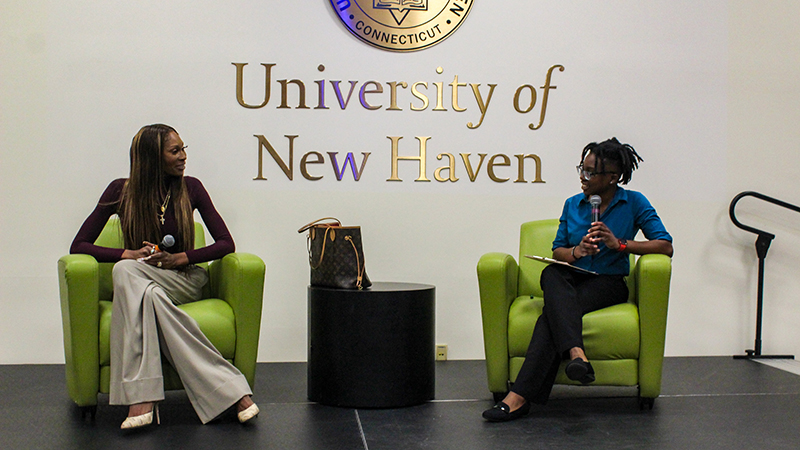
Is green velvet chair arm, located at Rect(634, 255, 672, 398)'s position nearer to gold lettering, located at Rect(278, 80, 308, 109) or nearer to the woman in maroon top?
the woman in maroon top

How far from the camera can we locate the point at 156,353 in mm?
2734

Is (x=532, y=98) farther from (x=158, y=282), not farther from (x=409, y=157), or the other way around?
(x=158, y=282)

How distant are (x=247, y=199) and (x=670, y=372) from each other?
258 centimetres

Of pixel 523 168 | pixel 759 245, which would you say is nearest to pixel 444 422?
pixel 523 168

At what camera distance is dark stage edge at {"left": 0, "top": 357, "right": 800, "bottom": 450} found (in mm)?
2531

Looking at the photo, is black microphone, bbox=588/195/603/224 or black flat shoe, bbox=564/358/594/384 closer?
black flat shoe, bbox=564/358/594/384

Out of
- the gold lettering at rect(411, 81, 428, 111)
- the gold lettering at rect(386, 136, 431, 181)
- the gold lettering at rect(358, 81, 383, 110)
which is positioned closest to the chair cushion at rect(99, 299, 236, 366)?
the gold lettering at rect(386, 136, 431, 181)

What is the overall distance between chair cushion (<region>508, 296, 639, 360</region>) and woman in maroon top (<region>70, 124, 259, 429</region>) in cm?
115

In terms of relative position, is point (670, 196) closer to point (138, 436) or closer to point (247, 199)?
point (247, 199)

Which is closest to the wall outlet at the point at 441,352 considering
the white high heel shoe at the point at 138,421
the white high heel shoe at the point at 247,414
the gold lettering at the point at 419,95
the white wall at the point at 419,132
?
the white wall at the point at 419,132

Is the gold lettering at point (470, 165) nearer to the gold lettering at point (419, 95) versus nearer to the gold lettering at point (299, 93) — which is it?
the gold lettering at point (419, 95)

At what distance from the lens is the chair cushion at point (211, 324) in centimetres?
280

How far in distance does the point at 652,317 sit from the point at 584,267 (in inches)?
14.8

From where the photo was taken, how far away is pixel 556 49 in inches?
170
